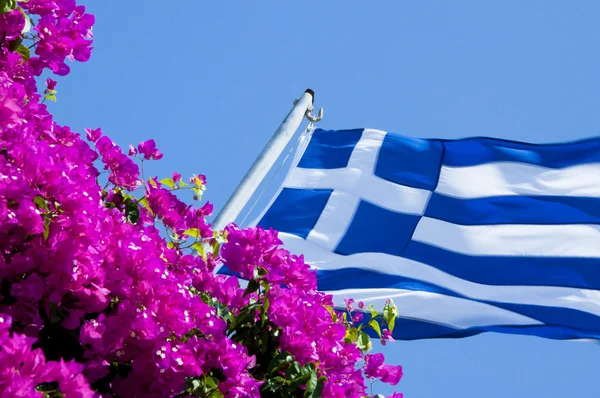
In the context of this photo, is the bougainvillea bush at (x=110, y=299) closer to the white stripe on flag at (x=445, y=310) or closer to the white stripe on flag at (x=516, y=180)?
the white stripe on flag at (x=445, y=310)

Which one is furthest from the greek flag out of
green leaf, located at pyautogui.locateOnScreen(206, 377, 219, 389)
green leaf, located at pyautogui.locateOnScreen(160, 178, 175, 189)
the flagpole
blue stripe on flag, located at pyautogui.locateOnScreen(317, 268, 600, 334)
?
green leaf, located at pyautogui.locateOnScreen(206, 377, 219, 389)

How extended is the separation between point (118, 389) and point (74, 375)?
312 millimetres

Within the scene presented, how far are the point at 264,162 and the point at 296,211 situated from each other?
1.03 meters

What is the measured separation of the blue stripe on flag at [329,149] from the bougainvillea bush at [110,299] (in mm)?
4048

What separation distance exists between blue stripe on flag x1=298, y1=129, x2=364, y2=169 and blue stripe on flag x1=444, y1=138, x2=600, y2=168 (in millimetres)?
680

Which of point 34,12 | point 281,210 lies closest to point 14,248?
point 34,12

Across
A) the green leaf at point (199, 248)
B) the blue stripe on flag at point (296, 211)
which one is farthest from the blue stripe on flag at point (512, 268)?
the green leaf at point (199, 248)

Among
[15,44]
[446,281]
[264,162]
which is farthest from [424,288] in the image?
[15,44]

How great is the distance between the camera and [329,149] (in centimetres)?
708

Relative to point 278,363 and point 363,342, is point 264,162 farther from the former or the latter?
point 278,363

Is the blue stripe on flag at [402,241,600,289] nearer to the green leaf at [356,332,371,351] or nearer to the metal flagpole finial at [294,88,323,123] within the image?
the metal flagpole finial at [294,88,323,123]

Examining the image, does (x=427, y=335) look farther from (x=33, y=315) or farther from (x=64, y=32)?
(x=33, y=315)

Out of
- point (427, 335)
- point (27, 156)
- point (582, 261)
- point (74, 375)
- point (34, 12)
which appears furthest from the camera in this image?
point (582, 261)

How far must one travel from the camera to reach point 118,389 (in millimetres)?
2232
